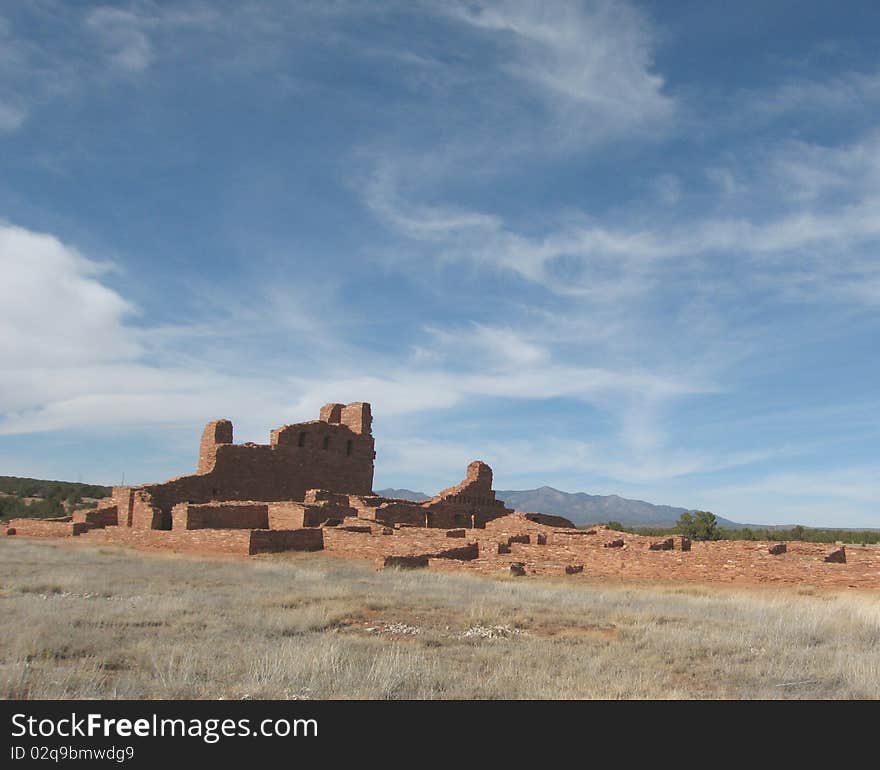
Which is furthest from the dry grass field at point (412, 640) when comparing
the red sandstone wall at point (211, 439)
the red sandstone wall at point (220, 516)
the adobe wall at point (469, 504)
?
the adobe wall at point (469, 504)

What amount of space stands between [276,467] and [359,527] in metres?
11.7

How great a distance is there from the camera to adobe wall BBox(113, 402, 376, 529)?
32594mm

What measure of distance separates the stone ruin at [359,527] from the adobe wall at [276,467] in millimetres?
55

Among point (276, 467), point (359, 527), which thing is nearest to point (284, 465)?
point (276, 467)

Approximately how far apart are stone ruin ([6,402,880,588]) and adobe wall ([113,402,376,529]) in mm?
55

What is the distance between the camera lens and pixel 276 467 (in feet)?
120

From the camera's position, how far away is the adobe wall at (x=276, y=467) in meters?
32.6

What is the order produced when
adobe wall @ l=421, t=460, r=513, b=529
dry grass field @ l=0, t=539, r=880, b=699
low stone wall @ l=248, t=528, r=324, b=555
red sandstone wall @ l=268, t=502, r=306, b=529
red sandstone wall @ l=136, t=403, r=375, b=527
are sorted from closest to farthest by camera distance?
1. dry grass field @ l=0, t=539, r=880, b=699
2. low stone wall @ l=248, t=528, r=324, b=555
3. red sandstone wall @ l=268, t=502, r=306, b=529
4. red sandstone wall @ l=136, t=403, r=375, b=527
5. adobe wall @ l=421, t=460, r=513, b=529

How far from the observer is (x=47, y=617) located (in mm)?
9961

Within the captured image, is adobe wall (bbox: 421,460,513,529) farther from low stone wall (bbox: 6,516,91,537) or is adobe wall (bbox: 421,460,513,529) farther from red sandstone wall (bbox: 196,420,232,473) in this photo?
low stone wall (bbox: 6,516,91,537)

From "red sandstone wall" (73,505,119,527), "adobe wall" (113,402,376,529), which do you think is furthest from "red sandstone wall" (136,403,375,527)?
"red sandstone wall" (73,505,119,527)

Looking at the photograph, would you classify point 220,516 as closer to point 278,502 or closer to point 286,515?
point 286,515
